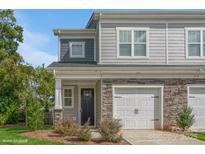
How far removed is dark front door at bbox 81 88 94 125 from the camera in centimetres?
2808

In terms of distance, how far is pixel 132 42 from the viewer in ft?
85.6

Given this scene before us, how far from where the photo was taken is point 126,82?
2491cm

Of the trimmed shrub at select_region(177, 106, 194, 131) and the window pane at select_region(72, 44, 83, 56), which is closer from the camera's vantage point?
the trimmed shrub at select_region(177, 106, 194, 131)

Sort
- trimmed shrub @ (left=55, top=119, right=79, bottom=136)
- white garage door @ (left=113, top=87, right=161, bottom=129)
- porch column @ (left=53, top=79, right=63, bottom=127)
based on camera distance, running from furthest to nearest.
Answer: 1. white garage door @ (left=113, top=87, right=161, bottom=129)
2. porch column @ (left=53, top=79, right=63, bottom=127)
3. trimmed shrub @ (left=55, top=119, right=79, bottom=136)

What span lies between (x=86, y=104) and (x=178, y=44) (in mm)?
6329

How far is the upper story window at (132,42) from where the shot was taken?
2611 centimetres

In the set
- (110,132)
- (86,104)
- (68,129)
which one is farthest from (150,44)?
(110,132)

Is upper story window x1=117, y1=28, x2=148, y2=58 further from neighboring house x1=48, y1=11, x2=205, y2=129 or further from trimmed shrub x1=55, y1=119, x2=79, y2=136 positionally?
trimmed shrub x1=55, y1=119, x2=79, y2=136

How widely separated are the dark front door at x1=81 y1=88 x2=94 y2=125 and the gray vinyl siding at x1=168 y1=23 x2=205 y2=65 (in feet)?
16.8

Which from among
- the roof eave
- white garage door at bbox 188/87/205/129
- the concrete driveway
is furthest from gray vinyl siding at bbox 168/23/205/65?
the concrete driveway

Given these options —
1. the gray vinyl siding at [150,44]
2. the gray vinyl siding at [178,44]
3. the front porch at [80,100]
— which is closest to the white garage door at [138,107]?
the gray vinyl siding at [150,44]

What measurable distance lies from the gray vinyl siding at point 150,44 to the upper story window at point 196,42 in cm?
138

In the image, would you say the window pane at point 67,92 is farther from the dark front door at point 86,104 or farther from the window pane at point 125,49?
the window pane at point 125,49
